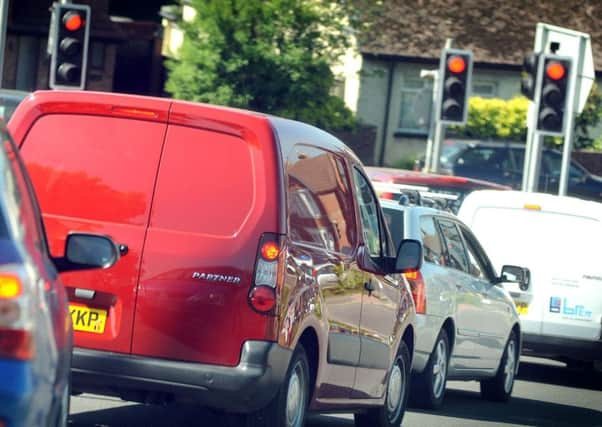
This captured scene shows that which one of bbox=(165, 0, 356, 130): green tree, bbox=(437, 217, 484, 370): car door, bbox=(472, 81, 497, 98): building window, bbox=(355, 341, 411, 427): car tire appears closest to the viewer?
bbox=(355, 341, 411, 427): car tire

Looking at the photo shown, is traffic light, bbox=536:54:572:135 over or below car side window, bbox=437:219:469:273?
over

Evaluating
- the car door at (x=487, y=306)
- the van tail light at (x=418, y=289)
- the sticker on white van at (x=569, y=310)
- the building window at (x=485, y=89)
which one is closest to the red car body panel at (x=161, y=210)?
the van tail light at (x=418, y=289)

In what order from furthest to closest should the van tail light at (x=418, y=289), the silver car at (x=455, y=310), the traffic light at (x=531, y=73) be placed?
the traffic light at (x=531, y=73) < the silver car at (x=455, y=310) < the van tail light at (x=418, y=289)

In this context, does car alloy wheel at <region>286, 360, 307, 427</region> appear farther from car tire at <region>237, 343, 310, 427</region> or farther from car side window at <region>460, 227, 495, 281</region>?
car side window at <region>460, 227, 495, 281</region>

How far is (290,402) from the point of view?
8.48 meters

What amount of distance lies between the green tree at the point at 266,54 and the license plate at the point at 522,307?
2446cm

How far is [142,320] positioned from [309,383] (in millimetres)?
1201

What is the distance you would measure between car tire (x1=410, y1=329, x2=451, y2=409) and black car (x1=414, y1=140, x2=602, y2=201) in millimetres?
23553

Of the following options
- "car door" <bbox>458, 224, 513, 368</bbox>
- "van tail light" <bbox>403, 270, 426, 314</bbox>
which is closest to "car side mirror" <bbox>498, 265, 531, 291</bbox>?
"car door" <bbox>458, 224, 513, 368</bbox>

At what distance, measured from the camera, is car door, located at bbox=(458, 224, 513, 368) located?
1416 centimetres

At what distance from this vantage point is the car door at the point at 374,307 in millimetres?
9641

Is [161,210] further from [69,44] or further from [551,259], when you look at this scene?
[69,44]

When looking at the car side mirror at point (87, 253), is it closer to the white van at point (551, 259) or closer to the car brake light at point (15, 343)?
the car brake light at point (15, 343)

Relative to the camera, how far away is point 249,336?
7.97 meters
